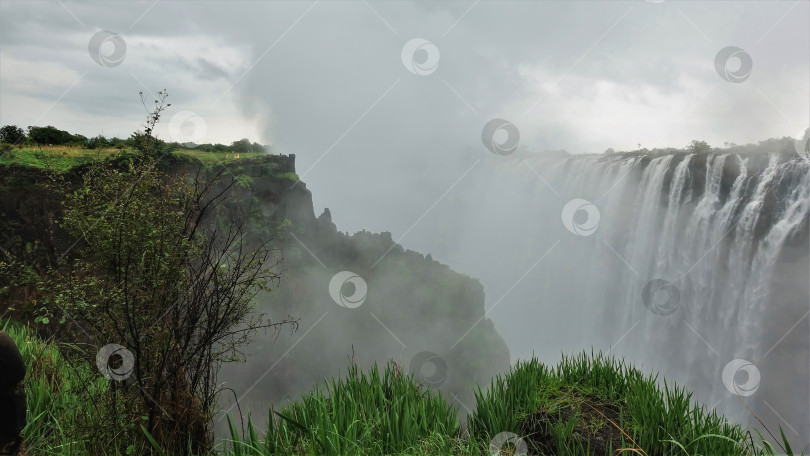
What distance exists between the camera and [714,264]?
2328 cm

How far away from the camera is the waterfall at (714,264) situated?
20000mm

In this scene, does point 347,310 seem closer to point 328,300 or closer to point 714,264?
point 328,300

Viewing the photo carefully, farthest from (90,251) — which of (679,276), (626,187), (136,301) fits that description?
(626,187)

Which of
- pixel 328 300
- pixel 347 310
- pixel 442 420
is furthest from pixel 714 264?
pixel 347 310

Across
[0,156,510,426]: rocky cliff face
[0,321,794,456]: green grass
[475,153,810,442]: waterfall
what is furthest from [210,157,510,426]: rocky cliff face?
[0,321,794,456]: green grass

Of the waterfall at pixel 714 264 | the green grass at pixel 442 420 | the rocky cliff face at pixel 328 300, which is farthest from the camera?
the rocky cliff face at pixel 328 300

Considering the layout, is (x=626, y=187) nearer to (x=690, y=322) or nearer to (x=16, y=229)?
(x=690, y=322)

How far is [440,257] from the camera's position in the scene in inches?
3317

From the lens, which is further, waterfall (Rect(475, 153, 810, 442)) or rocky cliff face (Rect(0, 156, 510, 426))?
rocky cliff face (Rect(0, 156, 510, 426))

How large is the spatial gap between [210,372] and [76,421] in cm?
115

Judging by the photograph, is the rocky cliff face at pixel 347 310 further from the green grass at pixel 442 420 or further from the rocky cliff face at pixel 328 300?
the green grass at pixel 442 420

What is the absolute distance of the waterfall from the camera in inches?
787

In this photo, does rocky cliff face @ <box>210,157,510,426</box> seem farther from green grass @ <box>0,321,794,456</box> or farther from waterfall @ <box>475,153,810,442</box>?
green grass @ <box>0,321,794,456</box>

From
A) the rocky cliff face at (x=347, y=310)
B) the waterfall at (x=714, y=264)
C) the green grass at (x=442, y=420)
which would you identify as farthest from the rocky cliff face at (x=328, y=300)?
the green grass at (x=442, y=420)
